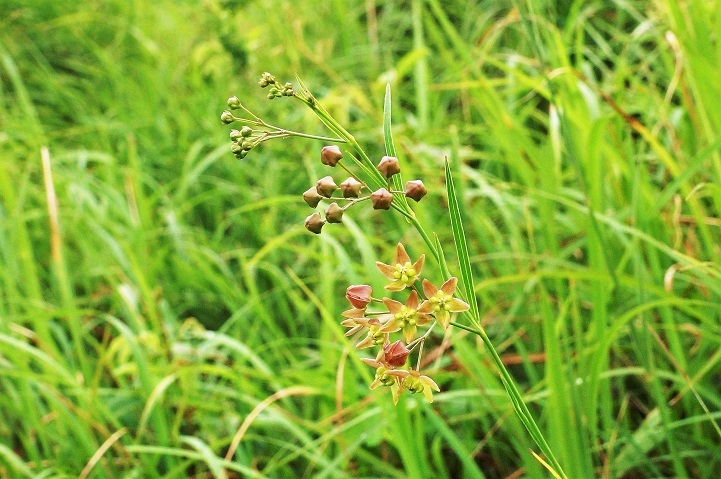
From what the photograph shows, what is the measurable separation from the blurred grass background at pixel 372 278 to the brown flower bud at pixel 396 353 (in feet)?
2.34

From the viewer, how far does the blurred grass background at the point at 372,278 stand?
172 centimetres

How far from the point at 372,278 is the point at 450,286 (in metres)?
0.97

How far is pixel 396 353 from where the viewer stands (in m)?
0.82

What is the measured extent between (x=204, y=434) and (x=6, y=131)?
2.11 m

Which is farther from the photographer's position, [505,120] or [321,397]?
[505,120]

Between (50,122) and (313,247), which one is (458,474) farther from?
(50,122)

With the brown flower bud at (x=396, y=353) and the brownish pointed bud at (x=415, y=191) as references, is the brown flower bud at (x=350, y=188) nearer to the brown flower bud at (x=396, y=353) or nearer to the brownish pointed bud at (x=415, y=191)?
the brownish pointed bud at (x=415, y=191)

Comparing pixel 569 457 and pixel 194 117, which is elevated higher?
pixel 194 117

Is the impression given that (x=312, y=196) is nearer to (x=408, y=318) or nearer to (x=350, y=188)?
(x=350, y=188)

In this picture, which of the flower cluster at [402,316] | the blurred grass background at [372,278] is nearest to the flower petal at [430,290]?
the flower cluster at [402,316]

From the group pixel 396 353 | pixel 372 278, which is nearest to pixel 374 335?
pixel 396 353

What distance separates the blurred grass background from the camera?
1.72 metres

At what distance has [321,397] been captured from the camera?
2049 mm

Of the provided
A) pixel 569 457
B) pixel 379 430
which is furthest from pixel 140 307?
pixel 569 457
